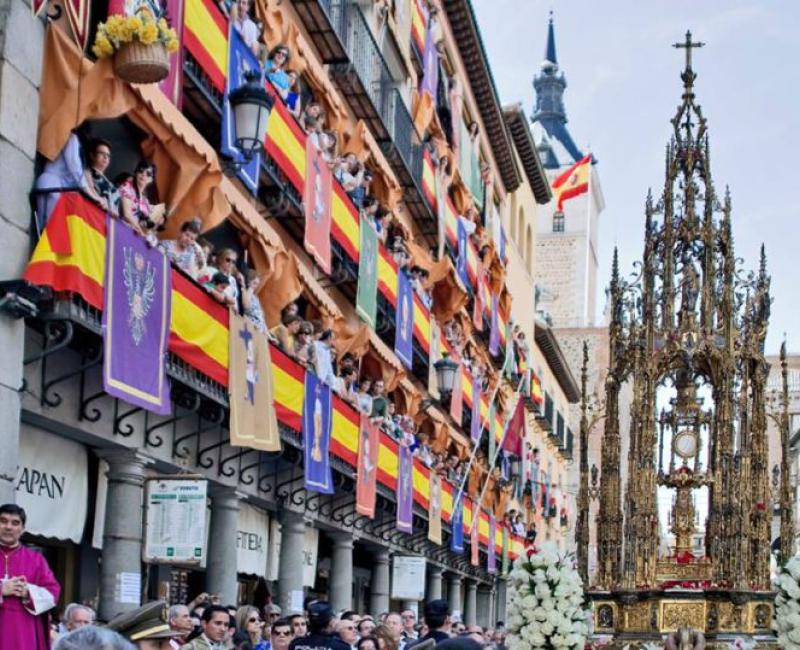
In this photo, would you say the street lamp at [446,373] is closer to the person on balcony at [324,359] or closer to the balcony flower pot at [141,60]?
the person on balcony at [324,359]

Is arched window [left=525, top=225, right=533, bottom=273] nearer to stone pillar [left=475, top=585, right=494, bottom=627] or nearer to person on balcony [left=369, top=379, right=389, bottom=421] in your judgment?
stone pillar [left=475, top=585, right=494, bottom=627]

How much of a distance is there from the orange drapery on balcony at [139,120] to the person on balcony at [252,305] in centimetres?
173

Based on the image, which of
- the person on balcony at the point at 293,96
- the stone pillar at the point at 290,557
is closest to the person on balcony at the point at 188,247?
the person on balcony at the point at 293,96

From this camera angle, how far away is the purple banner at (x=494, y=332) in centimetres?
4609

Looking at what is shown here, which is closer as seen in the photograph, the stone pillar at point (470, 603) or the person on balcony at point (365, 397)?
the person on balcony at point (365, 397)

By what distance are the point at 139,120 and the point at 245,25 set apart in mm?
4742

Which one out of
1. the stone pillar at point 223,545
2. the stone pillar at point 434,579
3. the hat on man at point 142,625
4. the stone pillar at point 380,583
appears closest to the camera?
the hat on man at point 142,625

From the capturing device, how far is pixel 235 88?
729 inches

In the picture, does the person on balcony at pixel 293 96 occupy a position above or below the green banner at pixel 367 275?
above

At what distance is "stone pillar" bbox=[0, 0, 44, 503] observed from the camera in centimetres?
1247

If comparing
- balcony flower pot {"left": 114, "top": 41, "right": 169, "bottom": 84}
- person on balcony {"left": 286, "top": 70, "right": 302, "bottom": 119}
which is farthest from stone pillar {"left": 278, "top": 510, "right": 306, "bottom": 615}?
balcony flower pot {"left": 114, "top": 41, "right": 169, "bottom": 84}

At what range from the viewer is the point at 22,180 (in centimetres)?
1283

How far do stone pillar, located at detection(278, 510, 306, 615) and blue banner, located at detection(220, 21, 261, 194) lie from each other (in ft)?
21.1

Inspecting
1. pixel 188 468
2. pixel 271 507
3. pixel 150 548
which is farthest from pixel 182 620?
pixel 271 507
